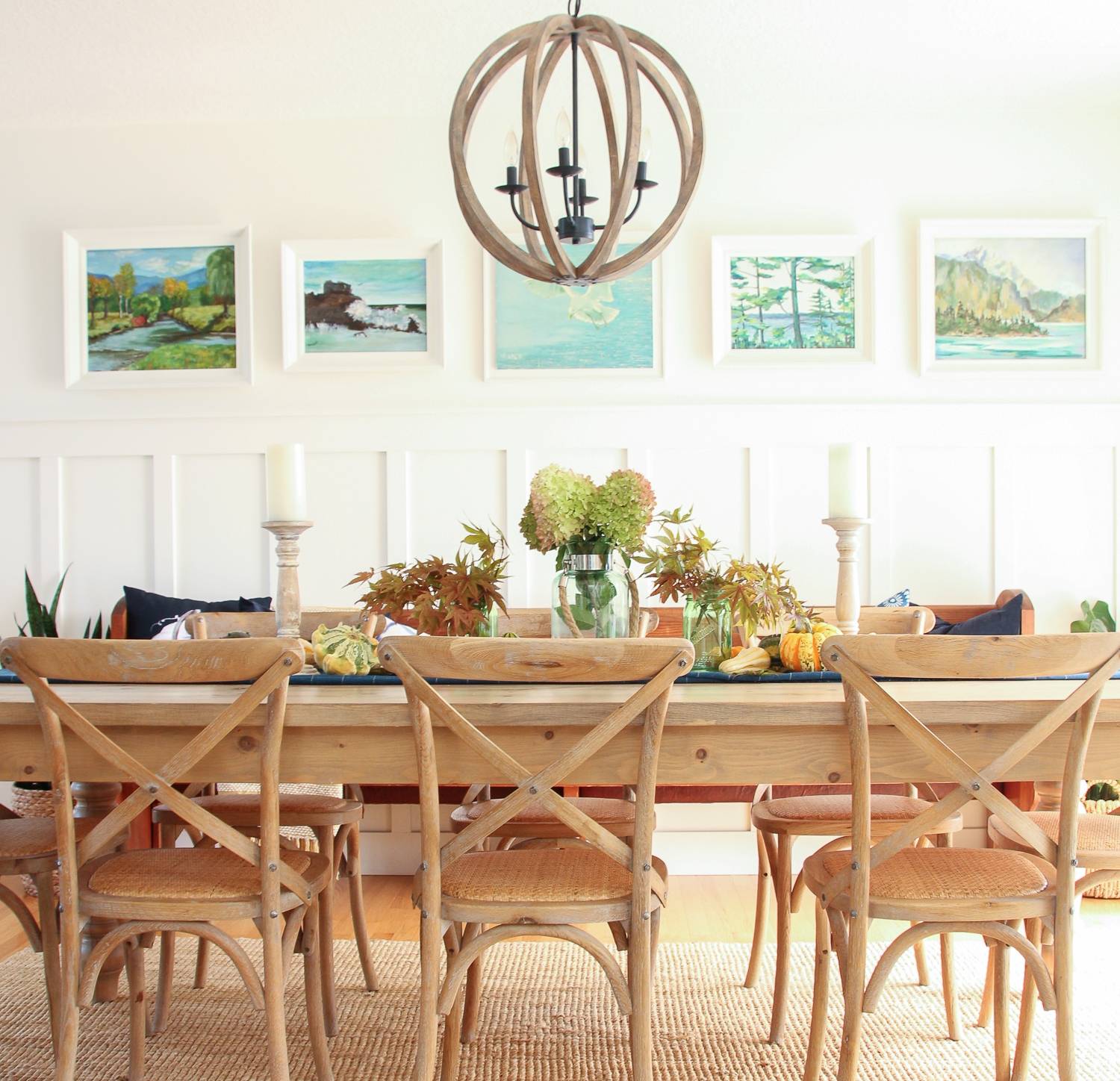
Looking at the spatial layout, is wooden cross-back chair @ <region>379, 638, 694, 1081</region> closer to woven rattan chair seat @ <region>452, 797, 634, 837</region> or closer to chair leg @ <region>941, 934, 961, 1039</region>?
woven rattan chair seat @ <region>452, 797, 634, 837</region>

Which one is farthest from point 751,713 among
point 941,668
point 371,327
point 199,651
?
point 371,327

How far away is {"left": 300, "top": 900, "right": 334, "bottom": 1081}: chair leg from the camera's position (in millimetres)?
1933

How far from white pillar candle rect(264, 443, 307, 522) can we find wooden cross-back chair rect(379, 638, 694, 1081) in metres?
0.65

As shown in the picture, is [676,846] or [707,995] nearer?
[707,995]

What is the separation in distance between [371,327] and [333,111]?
78cm

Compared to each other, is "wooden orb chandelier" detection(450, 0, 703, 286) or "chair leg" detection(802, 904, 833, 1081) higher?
"wooden orb chandelier" detection(450, 0, 703, 286)

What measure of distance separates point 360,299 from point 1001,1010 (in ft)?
9.89

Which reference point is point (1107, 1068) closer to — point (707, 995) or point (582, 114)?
point (707, 995)

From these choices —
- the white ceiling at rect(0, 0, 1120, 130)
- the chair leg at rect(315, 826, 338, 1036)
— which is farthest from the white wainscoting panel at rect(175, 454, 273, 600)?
the chair leg at rect(315, 826, 338, 1036)

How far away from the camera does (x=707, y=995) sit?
2.51 m

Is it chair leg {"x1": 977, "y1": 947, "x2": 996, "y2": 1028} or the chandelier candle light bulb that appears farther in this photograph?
chair leg {"x1": 977, "y1": 947, "x2": 996, "y2": 1028}

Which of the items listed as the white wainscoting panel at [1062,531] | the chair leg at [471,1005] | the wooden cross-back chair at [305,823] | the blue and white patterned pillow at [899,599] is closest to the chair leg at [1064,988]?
the chair leg at [471,1005]

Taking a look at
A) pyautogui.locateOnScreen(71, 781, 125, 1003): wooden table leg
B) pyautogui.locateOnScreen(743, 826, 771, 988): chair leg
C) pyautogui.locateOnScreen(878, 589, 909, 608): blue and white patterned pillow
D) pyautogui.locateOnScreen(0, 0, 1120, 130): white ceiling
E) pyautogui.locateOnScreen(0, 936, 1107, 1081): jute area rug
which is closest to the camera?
pyautogui.locateOnScreen(0, 936, 1107, 1081): jute area rug

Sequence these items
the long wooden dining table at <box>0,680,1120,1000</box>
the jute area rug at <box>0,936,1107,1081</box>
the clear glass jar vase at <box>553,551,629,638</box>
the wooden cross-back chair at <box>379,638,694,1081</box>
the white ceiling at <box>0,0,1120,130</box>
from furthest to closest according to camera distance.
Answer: the white ceiling at <box>0,0,1120,130</box> → the jute area rug at <box>0,936,1107,1081</box> → the clear glass jar vase at <box>553,551,629,638</box> → the long wooden dining table at <box>0,680,1120,1000</box> → the wooden cross-back chair at <box>379,638,694,1081</box>
